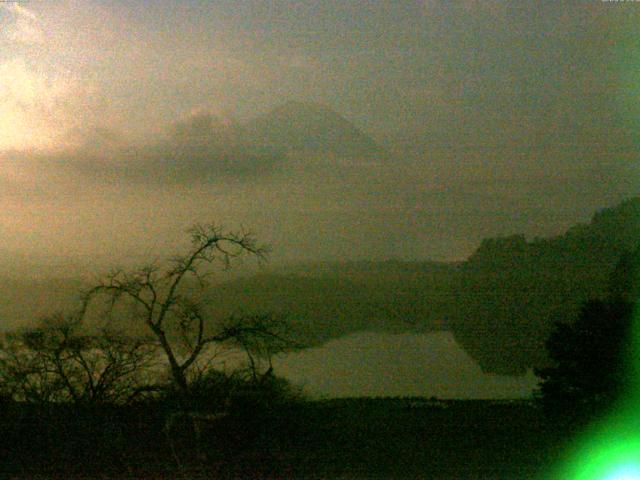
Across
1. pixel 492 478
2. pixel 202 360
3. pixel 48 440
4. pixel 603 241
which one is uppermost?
pixel 603 241

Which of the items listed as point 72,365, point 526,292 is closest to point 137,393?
point 72,365

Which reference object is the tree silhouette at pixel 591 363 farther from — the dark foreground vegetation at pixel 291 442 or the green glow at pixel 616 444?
the dark foreground vegetation at pixel 291 442

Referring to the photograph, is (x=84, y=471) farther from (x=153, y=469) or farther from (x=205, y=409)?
(x=205, y=409)

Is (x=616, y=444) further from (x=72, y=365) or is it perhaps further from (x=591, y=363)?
(x=72, y=365)

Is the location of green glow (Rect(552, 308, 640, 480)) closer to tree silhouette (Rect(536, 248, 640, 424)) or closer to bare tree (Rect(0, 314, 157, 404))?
tree silhouette (Rect(536, 248, 640, 424))

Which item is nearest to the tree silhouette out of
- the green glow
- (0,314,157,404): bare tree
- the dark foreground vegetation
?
the green glow

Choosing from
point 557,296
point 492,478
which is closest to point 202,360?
point 492,478

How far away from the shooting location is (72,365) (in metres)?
10.4

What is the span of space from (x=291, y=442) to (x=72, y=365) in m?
3.93

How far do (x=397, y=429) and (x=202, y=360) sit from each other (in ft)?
10.5

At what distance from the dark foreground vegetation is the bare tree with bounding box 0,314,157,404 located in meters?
0.31

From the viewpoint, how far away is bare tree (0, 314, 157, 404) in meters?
10.1

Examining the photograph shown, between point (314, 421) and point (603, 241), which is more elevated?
point (603, 241)

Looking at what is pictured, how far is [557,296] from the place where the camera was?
41.8 feet
